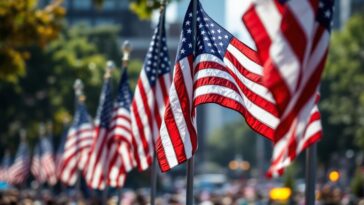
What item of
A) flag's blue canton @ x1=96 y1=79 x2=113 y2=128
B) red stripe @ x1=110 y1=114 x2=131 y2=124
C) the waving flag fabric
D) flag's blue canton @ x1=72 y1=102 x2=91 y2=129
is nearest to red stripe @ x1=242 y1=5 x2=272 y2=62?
the waving flag fabric

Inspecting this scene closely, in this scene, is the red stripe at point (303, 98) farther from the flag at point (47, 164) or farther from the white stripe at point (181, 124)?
the flag at point (47, 164)

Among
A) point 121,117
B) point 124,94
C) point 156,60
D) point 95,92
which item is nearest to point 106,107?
point 124,94

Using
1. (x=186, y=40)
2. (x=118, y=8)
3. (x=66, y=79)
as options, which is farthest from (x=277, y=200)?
(x=118, y=8)

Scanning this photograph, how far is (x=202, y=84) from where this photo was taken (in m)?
13.1

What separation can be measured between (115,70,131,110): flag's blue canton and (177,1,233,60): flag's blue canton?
655cm

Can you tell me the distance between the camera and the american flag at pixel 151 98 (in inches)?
656

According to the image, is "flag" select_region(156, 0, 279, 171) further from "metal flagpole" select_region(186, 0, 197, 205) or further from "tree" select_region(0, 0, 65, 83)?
"tree" select_region(0, 0, 65, 83)

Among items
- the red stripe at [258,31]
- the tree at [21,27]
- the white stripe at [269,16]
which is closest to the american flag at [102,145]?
the tree at [21,27]

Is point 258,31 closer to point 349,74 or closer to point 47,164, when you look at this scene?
point 47,164

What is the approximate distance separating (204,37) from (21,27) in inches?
554

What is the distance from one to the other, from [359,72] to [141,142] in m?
53.1

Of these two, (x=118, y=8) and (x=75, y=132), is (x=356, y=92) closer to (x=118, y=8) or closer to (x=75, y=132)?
(x=75, y=132)

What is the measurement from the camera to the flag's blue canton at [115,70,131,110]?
2006 centimetres

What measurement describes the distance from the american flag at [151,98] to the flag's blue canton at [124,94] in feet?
10.3
